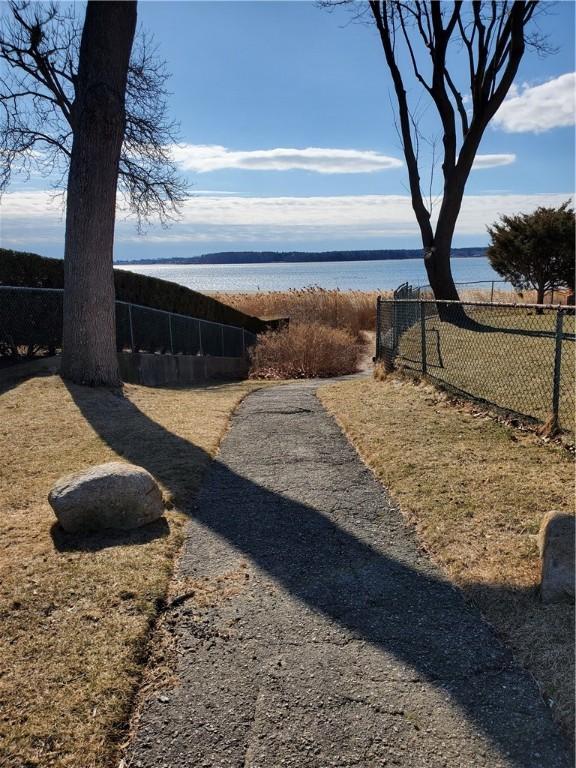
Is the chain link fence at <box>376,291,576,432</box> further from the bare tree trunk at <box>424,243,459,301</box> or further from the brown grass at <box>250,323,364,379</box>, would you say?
the bare tree trunk at <box>424,243,459,301</box>

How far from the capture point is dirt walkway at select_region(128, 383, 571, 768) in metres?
2.19

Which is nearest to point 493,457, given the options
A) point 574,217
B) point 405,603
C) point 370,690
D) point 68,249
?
point 405,603

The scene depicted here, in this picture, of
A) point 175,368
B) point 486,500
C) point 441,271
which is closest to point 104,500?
point 486,500

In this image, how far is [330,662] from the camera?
267 cm

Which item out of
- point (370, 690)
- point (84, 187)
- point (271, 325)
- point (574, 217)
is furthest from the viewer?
point (574, 217)

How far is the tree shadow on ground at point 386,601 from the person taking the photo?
234 cm

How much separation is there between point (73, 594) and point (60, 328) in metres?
8.69

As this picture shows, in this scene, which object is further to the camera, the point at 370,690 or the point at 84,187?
the point at 84,187

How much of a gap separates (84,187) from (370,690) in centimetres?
824

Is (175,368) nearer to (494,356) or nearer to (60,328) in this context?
(60,328)

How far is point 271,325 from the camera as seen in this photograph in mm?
21203

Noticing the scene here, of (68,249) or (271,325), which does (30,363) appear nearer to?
(68,249)

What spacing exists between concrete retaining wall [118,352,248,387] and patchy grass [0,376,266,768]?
4.93 m

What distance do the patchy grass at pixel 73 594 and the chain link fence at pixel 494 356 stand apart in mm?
3705
